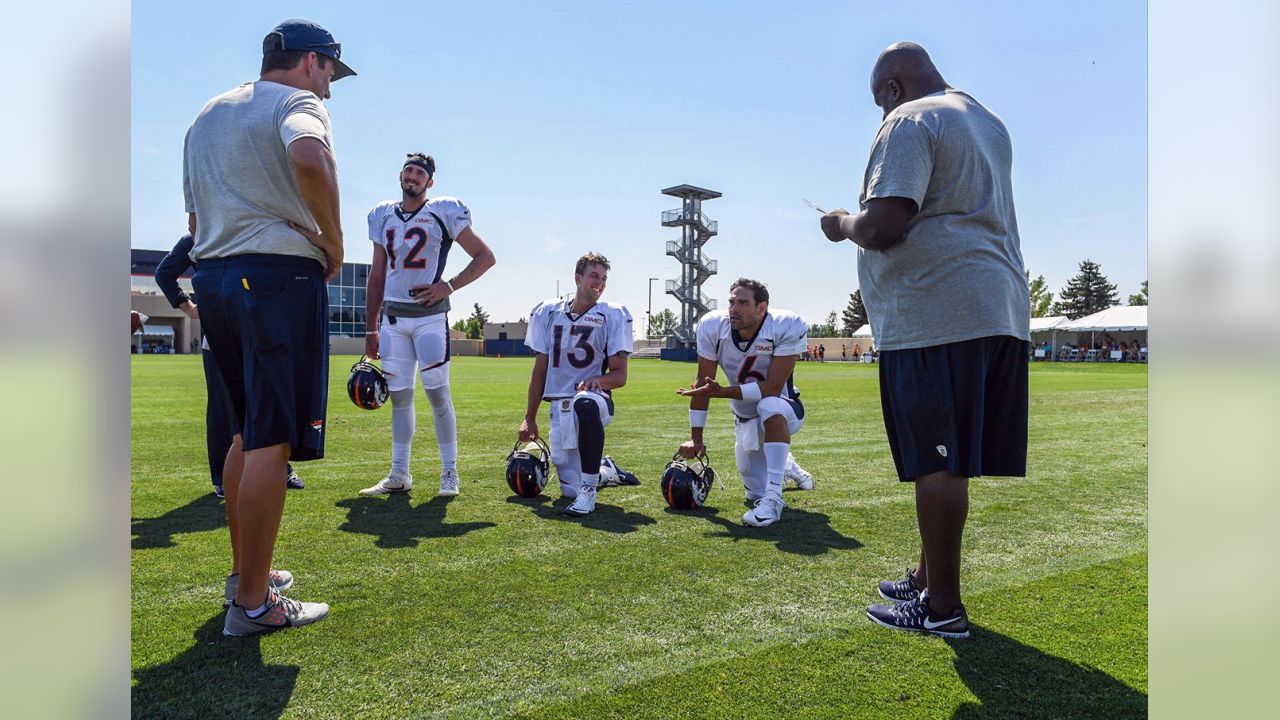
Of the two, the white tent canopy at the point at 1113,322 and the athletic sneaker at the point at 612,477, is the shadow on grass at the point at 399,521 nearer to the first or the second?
the athletic sneaker at the point at 612,477

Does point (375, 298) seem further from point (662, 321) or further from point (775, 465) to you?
point (662, 321)

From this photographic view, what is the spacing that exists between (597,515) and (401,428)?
1893 millimetres

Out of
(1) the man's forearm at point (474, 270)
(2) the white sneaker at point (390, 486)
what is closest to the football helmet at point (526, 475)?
(2) the white sneaker at point (390, 486)

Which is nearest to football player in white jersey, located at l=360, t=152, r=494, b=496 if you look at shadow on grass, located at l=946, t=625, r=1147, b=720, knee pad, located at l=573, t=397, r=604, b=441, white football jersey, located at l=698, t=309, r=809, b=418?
knee pad, located at l=573, t=397, r=604, b=441

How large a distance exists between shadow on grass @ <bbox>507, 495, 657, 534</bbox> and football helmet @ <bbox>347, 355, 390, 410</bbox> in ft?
4.15

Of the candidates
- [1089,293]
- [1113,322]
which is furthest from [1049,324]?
[1089,293]

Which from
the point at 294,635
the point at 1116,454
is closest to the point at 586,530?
the point at 294,635

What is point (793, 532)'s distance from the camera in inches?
185

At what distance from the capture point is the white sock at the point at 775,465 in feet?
16.8

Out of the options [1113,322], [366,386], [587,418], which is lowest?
[587,418]

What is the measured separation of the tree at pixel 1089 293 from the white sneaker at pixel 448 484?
105410 mm
